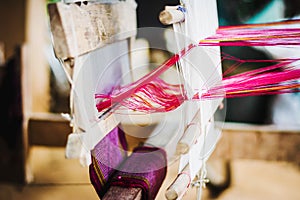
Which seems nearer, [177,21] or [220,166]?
[177,21]

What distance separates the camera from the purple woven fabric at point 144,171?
1.00 meters

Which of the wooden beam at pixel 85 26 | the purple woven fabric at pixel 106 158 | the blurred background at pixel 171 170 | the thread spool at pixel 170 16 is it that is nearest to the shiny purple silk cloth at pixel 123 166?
the purple woven fabric at pixel 106 158

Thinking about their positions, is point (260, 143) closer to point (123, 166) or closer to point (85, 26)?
point (123, 166)

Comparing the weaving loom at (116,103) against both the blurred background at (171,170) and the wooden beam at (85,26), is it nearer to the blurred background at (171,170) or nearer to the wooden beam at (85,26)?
the wooden beam at (85,26)

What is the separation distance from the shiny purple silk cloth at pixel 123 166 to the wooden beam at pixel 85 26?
0.26 meters

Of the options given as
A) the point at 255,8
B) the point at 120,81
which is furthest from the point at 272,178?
the point at 120,81

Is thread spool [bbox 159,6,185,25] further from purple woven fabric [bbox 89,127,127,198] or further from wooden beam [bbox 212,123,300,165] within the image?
wooden beam [bbox 212,123,300,165]

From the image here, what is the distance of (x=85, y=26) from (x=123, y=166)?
→ 380 mm

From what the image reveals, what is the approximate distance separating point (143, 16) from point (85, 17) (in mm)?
1148

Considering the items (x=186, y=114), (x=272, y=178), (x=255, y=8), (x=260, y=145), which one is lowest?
(x=272, y=178)

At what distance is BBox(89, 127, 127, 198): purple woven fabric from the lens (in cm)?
102

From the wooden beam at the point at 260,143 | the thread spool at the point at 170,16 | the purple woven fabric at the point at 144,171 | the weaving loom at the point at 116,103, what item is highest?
the thread spool at the point at 170,16

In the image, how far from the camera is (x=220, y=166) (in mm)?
2066

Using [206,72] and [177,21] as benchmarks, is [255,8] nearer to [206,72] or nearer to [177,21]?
[206,72]
